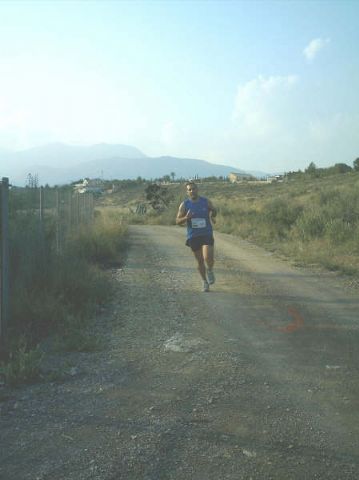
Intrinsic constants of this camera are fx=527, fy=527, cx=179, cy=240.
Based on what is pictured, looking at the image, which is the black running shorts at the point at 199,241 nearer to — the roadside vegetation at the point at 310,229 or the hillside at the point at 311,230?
the hillside at the point at 311,230

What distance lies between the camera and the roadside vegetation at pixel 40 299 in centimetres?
555

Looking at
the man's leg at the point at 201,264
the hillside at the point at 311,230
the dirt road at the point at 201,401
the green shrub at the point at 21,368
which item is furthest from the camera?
the hillside at the point at 311,230

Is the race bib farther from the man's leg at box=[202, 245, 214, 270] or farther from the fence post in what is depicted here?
the fence post

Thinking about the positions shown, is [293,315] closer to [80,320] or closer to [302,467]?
[80,320]

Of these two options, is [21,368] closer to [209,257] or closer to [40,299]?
[40,299]

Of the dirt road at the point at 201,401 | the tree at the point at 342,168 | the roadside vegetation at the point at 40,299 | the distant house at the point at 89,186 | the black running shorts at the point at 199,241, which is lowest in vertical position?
the dirt road at the point at 201,401

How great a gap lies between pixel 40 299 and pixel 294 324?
344cm

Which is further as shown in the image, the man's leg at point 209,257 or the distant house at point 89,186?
the distant house at point 89,186

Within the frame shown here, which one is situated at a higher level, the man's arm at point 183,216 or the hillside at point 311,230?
the man's arm at point 183,216

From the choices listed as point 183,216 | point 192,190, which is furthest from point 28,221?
point 192,190

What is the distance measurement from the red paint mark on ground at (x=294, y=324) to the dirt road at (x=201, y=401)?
0.05 ft

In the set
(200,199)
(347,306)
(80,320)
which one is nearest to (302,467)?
(80,320)

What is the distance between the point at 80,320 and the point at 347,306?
410cm

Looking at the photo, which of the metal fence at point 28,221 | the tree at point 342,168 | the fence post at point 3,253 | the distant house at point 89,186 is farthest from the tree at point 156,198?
the fence post at point 3,253
